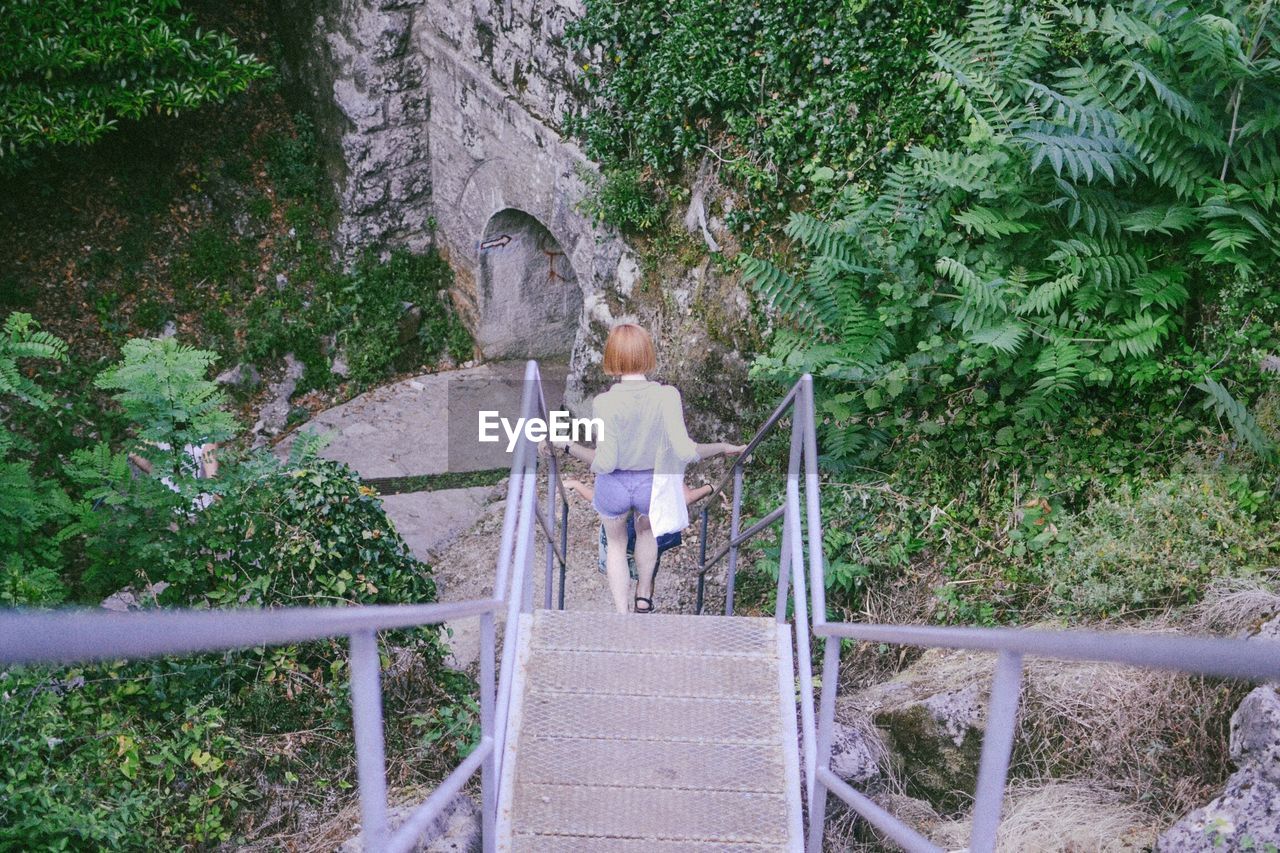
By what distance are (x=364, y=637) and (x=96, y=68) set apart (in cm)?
1016

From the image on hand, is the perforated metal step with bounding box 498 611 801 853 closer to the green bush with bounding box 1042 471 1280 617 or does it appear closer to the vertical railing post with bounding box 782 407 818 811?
the vertical railing post with bounding box 782 407 818 811

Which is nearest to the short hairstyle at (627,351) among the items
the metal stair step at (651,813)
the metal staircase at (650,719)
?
the metal staircase at (650,719)

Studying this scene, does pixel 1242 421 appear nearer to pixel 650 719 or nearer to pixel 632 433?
pixel 632 433

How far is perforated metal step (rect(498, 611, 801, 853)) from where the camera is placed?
9.25ft

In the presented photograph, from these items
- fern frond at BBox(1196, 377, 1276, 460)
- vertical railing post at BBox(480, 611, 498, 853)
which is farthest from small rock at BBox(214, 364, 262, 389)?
fern frond at BBox(1196, 377, 1276, 460)

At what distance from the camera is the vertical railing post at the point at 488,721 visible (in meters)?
2.50

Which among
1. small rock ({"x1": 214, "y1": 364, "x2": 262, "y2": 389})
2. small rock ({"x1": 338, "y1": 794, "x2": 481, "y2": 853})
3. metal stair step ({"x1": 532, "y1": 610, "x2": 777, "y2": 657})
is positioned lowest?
small rock ({"x1": 338, "y1": 794, "x2": 481, "y2": 853})

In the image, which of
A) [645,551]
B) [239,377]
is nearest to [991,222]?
[645,551]

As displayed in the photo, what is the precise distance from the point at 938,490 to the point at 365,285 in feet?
28.1

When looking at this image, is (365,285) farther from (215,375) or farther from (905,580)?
(905,580)

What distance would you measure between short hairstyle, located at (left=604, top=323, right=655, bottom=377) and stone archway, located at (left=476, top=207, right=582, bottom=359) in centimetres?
670

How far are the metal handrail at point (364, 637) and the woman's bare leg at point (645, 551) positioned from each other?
1063mm

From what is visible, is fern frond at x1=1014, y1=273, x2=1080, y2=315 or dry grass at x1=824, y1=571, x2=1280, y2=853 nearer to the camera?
dry grass at x1=824, y1=571, x2=1280, y2=853

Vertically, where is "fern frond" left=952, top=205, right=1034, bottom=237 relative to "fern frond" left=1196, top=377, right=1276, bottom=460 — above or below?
above
